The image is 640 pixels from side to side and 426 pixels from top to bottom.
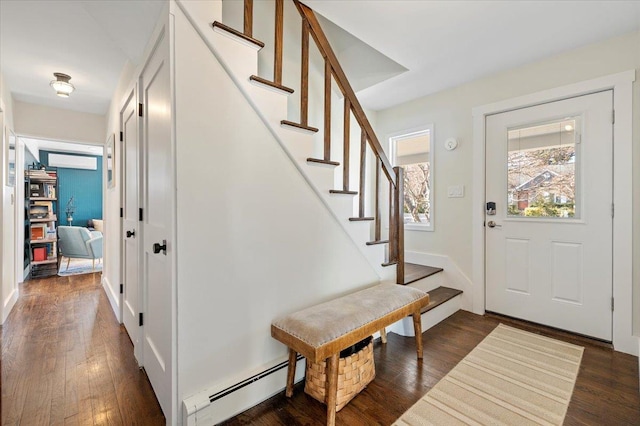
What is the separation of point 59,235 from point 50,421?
463 cm

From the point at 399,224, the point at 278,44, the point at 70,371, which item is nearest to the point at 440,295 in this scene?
the point at 399,224

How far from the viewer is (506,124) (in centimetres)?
270

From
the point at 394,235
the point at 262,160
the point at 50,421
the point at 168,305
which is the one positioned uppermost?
the point at 262,160

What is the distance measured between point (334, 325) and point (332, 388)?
0.95 feet

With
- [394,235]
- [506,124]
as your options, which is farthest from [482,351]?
[506,124]

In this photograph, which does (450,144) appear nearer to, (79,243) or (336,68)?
(336,68)

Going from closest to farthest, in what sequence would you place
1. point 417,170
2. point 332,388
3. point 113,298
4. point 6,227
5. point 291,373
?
1. point 332,388
2. point 291,373
3. point 6,227
4. point 113,298
5. point 417,170

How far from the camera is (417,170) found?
3473mm

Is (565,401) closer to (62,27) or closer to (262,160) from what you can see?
(262,160)

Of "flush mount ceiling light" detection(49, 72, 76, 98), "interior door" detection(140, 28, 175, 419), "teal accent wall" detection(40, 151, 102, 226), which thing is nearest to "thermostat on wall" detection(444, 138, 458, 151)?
"interior door" detection(140, 28, 175, 419)

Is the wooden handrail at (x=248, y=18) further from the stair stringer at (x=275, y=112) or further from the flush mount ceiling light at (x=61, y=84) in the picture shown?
the flush mount ceiling light at (x=61, y=84)

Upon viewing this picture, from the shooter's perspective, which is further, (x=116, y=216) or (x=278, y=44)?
(x=116, y=216)

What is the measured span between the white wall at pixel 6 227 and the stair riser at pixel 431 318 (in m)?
3.60

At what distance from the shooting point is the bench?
1.37m
